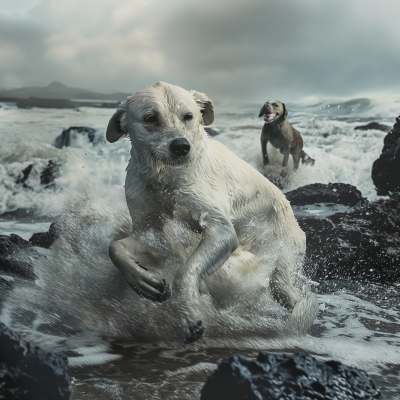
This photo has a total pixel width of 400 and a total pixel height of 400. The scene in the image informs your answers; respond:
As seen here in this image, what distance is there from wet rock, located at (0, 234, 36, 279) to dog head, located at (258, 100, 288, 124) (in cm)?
307

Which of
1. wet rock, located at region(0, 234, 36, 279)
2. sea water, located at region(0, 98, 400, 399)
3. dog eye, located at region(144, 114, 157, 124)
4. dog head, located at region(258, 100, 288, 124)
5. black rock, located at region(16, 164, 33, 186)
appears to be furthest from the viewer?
black rock, located at region(16, 164, 33, 186)

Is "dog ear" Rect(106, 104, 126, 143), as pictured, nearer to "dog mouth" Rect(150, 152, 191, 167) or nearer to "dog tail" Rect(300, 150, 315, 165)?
"dog mouth" Rect(150, 152, 191, 167)

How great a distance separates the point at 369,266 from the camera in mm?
5848

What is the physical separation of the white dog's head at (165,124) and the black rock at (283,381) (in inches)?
46.5

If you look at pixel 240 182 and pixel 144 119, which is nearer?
pixel 144 119

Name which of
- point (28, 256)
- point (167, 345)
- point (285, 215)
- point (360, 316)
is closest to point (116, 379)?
point (167, 345)

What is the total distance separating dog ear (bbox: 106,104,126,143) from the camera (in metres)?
2.96

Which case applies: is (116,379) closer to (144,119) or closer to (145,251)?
(145,251)

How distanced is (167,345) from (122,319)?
0.40 meters

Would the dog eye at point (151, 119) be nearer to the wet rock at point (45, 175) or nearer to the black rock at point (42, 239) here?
the black rock at point (42, 239)

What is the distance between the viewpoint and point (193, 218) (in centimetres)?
295

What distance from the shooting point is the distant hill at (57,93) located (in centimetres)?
720

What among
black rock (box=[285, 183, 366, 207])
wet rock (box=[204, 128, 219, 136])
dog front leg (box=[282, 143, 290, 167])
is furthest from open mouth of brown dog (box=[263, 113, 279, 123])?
wet rock (box=[204, 128, 219, 136])

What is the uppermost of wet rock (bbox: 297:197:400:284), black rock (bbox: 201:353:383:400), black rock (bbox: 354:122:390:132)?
black rock (bbox: 354:122:390:132)
